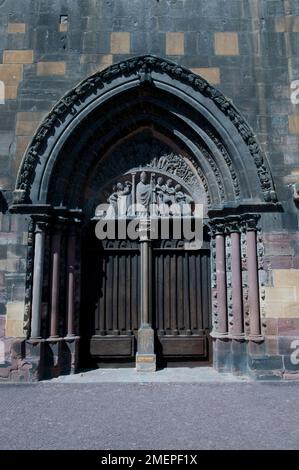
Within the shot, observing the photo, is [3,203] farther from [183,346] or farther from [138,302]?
[183,346]

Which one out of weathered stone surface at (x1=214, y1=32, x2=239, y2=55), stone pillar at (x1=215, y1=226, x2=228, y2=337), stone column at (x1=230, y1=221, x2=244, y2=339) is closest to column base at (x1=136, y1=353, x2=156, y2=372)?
stone pillar at (x1=215, y1=226, x2=228, y2=337)

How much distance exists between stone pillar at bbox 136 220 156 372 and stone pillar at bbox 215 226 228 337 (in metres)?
1.35

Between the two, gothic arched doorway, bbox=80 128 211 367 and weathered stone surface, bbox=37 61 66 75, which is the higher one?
weathered stone surface, bbox=37 61 66 75

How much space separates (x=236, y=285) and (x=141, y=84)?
4.32 meters

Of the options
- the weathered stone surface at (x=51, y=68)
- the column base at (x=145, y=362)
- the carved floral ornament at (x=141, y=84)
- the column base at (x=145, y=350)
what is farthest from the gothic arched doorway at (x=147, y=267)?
the weathered stone surface at (x=51, y=68)

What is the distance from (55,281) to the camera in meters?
7.40

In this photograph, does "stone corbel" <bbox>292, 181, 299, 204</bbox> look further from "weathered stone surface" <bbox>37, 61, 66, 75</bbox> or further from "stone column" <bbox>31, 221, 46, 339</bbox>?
"weathered stone surface" <bbox>37, 61, 66, 75</bbox>

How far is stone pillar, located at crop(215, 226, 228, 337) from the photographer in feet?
24.9

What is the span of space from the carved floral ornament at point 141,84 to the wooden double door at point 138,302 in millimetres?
1828

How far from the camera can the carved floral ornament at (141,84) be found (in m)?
7.43

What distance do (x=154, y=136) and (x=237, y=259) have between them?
10.5 ft

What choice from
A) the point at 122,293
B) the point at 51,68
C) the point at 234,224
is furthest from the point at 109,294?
the point at 51,68
